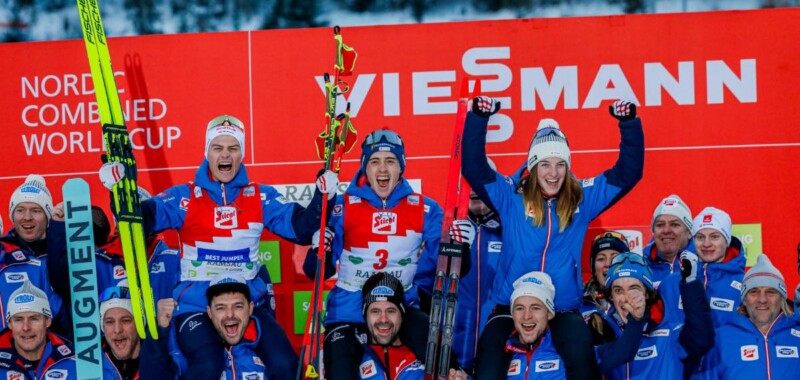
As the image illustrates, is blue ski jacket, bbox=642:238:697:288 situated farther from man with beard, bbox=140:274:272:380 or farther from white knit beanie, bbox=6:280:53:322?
white knit beanie, bbox=6:280:53:322

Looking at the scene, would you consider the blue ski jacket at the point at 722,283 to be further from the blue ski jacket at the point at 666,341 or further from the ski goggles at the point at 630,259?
the ski goggles at the point at 630,259

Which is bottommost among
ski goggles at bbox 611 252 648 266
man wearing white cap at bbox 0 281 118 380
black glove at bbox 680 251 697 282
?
man wearing white cap at bbox 0 281 118 380

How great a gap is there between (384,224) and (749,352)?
81.3 inches

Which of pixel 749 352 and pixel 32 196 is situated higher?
pixel 32 196

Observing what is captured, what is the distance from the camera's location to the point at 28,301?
6797 millimetres

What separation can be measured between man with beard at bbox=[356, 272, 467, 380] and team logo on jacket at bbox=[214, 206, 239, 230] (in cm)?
83

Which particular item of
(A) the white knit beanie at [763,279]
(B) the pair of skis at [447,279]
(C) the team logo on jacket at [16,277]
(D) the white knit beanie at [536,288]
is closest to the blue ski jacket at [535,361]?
(D) the white knit beanie at [536,288]

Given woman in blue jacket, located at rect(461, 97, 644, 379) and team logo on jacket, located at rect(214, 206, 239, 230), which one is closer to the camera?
woman in blue jacket, located at rect(461, 97, 644, 379)

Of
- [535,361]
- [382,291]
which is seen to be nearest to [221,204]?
[382,291]

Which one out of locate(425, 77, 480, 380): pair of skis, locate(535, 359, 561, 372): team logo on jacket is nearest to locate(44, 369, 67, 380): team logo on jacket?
locate(425, 77, 480, 380): pair of skis

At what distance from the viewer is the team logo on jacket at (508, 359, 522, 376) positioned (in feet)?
20.5

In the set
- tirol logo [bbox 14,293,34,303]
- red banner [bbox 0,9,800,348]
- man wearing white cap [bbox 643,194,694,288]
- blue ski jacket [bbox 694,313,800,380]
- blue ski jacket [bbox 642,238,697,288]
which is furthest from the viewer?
red banner [bbox 0,9,800,348]

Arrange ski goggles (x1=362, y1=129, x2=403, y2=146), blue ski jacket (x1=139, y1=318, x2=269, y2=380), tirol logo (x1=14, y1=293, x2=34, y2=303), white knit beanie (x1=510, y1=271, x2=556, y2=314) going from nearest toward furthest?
white knit beanie (x1=510, y1=271, x2=556, y2=314) < blue ski jacket (x1=139, y1=318, x2=269, y2=380) < tirol logo (x1=14, y1=293, x2=34, y2=303) < ski goggles (x1=362, y1=129, x2=403, y2=146)

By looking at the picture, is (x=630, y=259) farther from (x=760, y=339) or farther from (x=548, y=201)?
(x=760, y=339)
